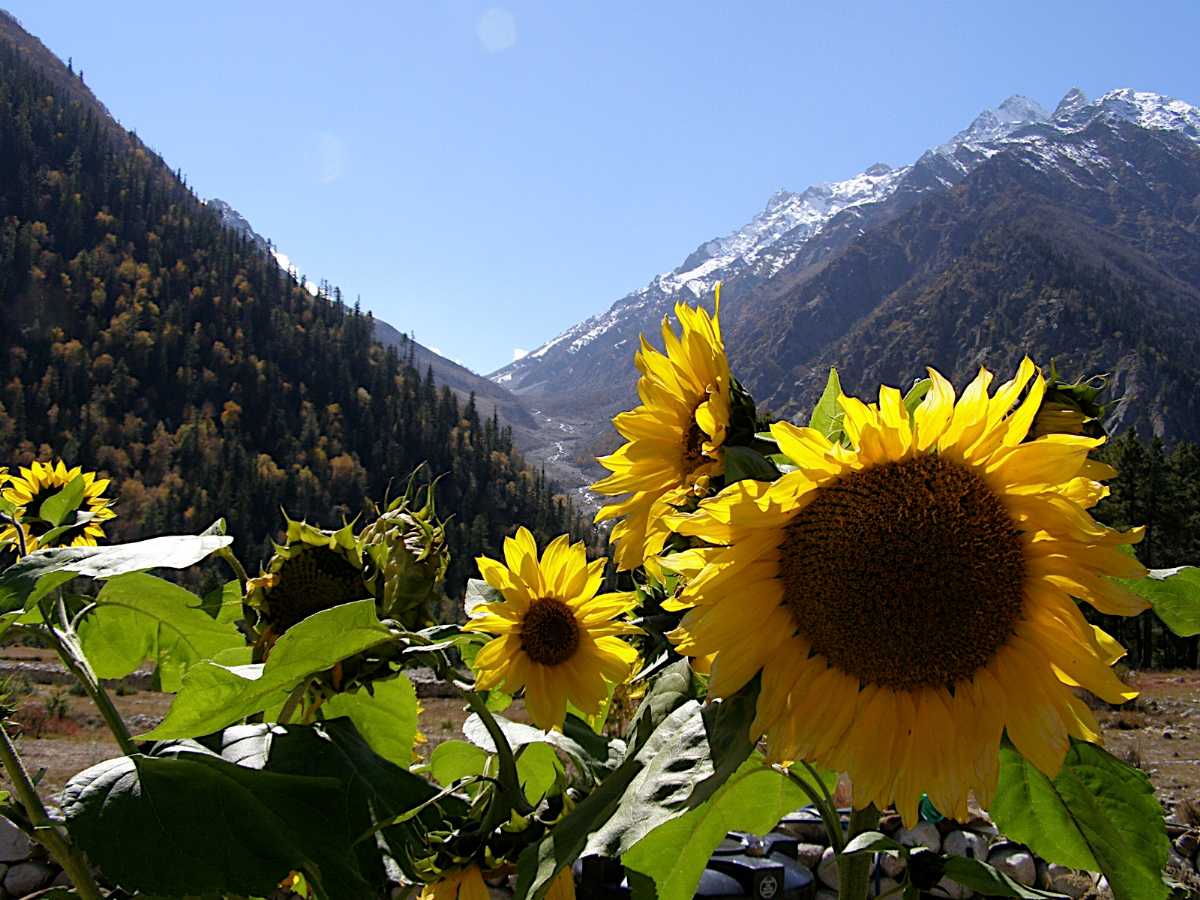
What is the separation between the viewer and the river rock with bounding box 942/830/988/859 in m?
5.63

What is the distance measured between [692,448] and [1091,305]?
544ft

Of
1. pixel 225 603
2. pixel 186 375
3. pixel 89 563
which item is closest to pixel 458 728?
pixel 225 603

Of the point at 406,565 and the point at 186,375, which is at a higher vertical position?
the point at 186,375

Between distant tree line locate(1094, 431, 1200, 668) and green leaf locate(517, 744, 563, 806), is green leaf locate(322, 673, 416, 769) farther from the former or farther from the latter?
distant tree line locate(1094, 431, 1200, 668)

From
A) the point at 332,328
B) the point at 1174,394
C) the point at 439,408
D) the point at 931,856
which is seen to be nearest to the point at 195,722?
the point at 931,856

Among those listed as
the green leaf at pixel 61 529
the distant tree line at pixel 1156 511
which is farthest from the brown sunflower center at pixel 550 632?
the distant tree line at pixel 1156 511

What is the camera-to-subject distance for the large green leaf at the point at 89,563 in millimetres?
796

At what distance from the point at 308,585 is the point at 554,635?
1.88 ft

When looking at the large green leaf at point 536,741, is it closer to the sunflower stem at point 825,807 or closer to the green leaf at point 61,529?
the sunflower stem at point 825,807

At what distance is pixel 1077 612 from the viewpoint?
689 millimetres

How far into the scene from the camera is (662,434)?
1001 mm

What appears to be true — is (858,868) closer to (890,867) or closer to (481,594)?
(481,594)

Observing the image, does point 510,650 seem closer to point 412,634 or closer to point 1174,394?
point 412,634

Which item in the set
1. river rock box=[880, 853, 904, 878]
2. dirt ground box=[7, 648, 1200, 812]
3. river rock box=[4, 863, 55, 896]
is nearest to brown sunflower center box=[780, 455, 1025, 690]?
river rock box=[880, 853, 904, 878]
